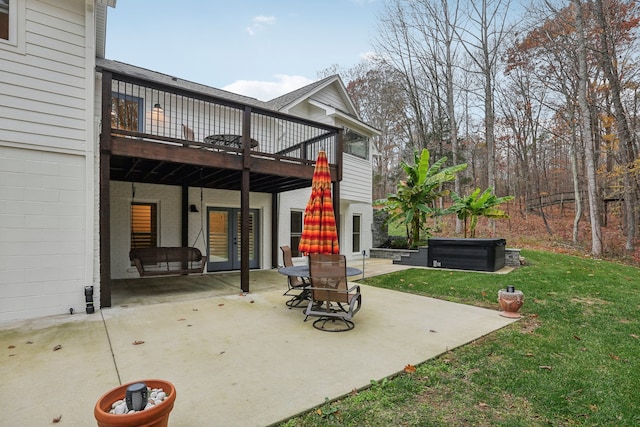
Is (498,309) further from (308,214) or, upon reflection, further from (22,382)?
(22,382)

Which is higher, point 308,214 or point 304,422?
Answer: point 308,214

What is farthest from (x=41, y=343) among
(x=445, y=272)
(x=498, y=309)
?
(x=445, y=272)

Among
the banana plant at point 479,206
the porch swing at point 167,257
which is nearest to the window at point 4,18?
the porch swing at point 167,257

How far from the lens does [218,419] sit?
2430mm

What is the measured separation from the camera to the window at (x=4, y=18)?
16.3 ft

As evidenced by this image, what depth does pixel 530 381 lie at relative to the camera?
306 centimetres

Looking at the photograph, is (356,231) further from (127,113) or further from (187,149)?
(127,113)

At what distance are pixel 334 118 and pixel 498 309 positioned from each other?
27.0 feet

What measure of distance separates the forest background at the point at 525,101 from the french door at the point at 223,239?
1036cm

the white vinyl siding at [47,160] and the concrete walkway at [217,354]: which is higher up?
the white vinyl siding at [47,160]

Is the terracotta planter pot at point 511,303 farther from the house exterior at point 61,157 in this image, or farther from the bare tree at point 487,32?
the bare tree at point 487,32

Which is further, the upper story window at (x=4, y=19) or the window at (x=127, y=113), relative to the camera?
the window at (x=127, y=113)

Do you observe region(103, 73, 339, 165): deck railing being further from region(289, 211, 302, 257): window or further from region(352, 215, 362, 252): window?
region(352, 215, 362, 252): window

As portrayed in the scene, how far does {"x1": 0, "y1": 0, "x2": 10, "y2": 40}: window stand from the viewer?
196 inches
